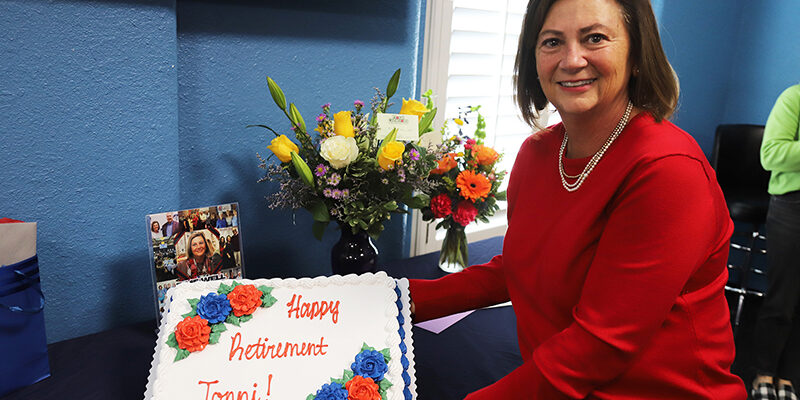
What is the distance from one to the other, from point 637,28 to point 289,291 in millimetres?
769

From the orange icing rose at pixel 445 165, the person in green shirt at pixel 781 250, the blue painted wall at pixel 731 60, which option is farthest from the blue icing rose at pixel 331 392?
the blue painted wall at pixel 731 60

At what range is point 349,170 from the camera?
125 centimetres

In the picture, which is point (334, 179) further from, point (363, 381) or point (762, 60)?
point (762, 60)

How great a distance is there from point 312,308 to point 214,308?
0.17m

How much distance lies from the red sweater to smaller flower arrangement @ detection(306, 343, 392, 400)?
18cm

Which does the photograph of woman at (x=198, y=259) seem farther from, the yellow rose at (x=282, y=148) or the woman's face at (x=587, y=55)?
the woman's face at (x=587, y=55)

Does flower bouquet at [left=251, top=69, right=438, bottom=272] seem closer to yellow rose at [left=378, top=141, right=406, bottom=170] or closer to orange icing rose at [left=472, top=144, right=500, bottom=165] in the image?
yellow rose at [left=378, top=141, right=406, bottom=170]

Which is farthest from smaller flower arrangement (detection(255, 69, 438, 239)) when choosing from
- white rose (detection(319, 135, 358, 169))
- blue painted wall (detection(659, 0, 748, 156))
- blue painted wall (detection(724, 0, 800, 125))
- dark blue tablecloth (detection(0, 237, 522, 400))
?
blue painted wall (detection(724, 0, 800, 125))

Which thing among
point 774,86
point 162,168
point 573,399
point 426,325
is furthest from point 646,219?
point 774,86

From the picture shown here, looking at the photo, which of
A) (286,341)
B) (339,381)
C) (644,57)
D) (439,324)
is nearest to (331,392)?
(339,381)

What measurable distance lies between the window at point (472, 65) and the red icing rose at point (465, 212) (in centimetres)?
24

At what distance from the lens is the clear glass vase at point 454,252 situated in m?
1.72

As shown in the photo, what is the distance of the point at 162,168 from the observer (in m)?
1.27

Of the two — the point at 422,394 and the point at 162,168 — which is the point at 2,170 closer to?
the point at 162,168
